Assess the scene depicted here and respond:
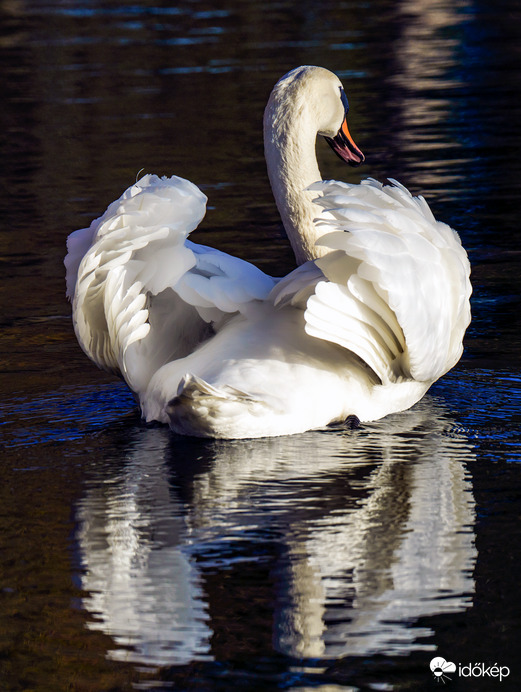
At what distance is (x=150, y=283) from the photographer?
18.2ft

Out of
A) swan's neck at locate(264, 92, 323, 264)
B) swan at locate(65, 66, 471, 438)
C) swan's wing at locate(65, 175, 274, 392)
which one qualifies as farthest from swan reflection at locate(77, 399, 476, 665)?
swan's neck at locate(264, 92, 323, 264)

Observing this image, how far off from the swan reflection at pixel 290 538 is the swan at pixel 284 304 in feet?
0.60

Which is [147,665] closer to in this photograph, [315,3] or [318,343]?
[318,343]

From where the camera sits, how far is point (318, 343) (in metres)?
5.50

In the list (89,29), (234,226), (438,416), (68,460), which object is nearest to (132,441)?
(68,460)

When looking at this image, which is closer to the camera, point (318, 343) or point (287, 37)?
point (318, 343)

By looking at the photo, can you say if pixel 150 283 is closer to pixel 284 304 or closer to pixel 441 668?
pixel 284 304

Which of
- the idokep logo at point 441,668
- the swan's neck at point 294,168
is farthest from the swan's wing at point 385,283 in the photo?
the idokep logo at point 441,668

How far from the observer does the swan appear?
5.15 meters

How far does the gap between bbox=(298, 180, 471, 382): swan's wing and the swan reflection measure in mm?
428

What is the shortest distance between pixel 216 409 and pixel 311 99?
172 cm

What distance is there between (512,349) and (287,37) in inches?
650

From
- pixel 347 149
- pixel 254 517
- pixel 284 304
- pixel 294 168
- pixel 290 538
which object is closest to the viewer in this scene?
pixel 290 538
